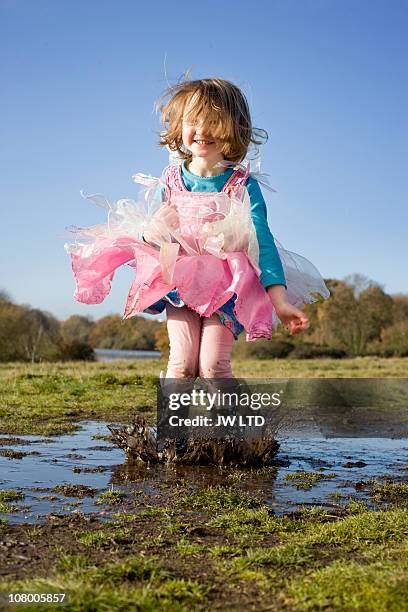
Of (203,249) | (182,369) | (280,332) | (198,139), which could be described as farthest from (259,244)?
(280,332)

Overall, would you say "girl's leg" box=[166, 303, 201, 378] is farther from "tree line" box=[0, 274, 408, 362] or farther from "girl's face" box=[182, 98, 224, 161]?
"tree line" box=[0, 274, 408, 362]

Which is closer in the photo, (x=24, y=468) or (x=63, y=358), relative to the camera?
(x=24, y=468)

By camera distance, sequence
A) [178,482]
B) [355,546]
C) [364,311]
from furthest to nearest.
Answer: [364,311] < [178,482] < [355,546]

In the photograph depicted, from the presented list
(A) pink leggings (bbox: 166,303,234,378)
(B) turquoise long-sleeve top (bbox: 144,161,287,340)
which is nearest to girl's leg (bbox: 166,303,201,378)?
(A) pink leggings (bbox: 166,303,234,378)

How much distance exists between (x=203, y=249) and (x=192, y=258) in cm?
15

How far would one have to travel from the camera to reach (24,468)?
432cm

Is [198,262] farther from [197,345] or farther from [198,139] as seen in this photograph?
[198,139]

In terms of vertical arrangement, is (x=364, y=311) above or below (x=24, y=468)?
above

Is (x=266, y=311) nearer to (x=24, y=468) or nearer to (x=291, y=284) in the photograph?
(x=291, y=284)

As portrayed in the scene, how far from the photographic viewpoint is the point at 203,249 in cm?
447

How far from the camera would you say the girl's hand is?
4.15m

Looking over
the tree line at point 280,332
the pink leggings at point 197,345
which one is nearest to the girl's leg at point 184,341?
the pink leggings at point 197,345

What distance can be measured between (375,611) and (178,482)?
2.03m

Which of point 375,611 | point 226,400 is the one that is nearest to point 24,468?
point 226,400
